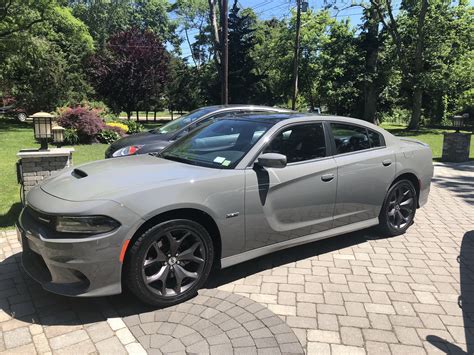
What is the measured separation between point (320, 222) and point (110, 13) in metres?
51.2

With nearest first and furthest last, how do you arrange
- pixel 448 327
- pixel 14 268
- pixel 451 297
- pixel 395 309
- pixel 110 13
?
1. pixel 448 327
2. pixel 395 309
3. pixel 451 297
4. pixel 14 268
5. pixel 110 13

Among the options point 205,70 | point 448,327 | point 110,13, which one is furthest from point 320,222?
point 110,13

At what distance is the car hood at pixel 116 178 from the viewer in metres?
3.33

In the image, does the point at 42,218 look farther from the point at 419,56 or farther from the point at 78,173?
the point at 419,56

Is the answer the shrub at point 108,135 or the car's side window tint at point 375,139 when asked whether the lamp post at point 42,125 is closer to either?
the car's side window tint at point 375,139

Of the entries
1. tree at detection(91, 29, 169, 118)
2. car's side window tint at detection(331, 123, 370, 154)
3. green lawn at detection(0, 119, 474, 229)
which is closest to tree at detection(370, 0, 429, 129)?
green lawn at detection(0, 119, 474, 229)

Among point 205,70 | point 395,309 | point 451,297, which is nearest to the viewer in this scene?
point 395,309

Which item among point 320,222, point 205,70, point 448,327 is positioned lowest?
point 448,327

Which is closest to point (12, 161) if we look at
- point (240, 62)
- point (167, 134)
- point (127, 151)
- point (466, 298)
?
point (127, 151)

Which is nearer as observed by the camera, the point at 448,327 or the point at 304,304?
the point at 448,327

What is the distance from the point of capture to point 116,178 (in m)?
3.57

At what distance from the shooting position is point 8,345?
2961 mm

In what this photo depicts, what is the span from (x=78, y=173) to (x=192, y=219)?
3.95 ft

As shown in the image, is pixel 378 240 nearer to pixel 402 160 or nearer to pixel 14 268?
pixel 402 160
